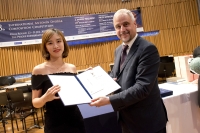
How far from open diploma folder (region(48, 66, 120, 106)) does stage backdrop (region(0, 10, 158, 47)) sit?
624 centimetres

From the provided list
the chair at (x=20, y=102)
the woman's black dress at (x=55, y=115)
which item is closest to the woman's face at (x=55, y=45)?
the woman's black dress at (x=55, y=115)

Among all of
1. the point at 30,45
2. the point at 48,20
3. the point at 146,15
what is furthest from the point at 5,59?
the point at 146,15

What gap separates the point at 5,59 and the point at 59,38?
21.3 feet

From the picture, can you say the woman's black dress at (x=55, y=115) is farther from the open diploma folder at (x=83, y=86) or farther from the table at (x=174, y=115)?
the table at (x=174, y=115)

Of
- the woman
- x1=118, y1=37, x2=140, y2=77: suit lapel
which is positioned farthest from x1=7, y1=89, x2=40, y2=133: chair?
x1=118, y1=37, x2=140, y2=77: suit lapel

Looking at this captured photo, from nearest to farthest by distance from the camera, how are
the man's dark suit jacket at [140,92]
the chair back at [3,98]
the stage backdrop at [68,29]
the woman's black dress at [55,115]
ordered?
the man's dark suit jacket at [140,92], the woman's black dress at [55,115], the chair back at [3,98], the stage backdrop at [68,29]

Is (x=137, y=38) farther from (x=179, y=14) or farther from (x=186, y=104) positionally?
(x=179, y=14)

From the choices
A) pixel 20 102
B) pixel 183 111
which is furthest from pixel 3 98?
pixel 183 111

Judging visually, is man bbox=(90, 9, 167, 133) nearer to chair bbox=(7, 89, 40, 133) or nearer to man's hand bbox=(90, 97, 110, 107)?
man's hand bbox=(90, 97, 110, 107)

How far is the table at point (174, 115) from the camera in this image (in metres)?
2.12

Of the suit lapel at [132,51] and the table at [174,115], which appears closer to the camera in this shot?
the suit lapel at [132,51]

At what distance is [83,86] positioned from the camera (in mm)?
1655

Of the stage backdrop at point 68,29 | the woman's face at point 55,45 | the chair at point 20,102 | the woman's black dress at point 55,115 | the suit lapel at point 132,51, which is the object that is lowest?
the chair at point 20,102

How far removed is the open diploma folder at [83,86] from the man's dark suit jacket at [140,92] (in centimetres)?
10
